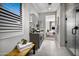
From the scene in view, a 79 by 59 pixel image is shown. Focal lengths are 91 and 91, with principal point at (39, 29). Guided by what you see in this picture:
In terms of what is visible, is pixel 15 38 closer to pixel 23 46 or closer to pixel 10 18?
pixel 23 46

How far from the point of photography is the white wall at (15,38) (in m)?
1.65

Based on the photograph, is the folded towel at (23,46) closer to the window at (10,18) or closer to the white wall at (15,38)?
the white wall at (15,38)

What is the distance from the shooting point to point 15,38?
195 centimetres

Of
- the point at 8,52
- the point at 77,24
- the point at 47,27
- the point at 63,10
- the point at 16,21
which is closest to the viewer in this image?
the point at 8,52

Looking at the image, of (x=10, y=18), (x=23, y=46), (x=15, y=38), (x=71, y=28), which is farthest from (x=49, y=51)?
(x=10, y=18)

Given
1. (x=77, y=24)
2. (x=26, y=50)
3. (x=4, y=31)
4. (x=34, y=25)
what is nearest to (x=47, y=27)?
(x=34, y=25)

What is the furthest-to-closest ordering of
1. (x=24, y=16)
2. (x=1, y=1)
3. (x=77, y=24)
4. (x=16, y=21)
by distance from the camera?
(x=77, y=24), (x=24, y=16), (x=16, y=21), (x=1, y=1)

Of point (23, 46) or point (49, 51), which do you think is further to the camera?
point (49, 51)

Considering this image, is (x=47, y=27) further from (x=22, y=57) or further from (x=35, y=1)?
(x=22, y=57)

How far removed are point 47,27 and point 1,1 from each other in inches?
61.5

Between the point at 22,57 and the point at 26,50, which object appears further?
the point at 26,50

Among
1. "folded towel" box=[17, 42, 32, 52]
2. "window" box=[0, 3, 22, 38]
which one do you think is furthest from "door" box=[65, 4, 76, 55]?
"window" box=[0, 3, 22, 38]

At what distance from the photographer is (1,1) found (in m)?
1.63

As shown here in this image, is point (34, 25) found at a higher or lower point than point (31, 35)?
higher
